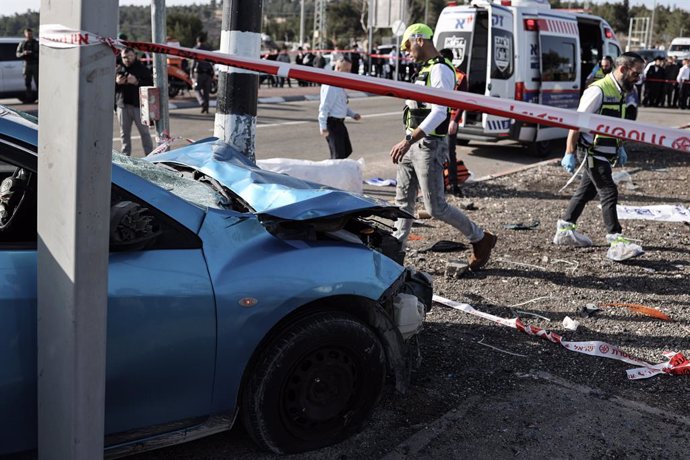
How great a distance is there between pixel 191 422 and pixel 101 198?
1.19 m

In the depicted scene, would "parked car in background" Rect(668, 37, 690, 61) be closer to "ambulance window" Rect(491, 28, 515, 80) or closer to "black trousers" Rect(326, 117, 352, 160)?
"ambulance window" Rect(491, 28, 515, 80)

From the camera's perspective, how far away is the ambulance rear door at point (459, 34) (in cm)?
1265

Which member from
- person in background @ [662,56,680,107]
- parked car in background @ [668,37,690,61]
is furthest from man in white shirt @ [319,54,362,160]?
parked car in background @ [668,37,690,61]

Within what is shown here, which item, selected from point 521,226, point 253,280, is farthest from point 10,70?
point 253,280

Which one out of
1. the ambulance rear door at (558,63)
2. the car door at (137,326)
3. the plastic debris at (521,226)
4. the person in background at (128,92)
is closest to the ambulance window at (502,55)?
the ambulance rear door at (558,63)

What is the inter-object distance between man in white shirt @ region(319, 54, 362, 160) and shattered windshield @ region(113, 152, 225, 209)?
512 cm

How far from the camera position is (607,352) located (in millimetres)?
4691

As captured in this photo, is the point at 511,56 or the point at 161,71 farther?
the point at 511,56

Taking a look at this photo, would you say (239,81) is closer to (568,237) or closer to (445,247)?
(445,247)

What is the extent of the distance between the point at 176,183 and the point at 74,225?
4.59 feet

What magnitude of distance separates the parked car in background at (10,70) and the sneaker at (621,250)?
17.1m

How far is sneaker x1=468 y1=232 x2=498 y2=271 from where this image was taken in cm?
624

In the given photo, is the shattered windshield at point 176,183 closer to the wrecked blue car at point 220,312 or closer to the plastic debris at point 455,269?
the wrecked blue car at point 220,312

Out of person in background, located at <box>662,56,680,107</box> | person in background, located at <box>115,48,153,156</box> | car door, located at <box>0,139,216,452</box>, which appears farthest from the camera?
person in background, located at <box>662,56,680,107</box>
